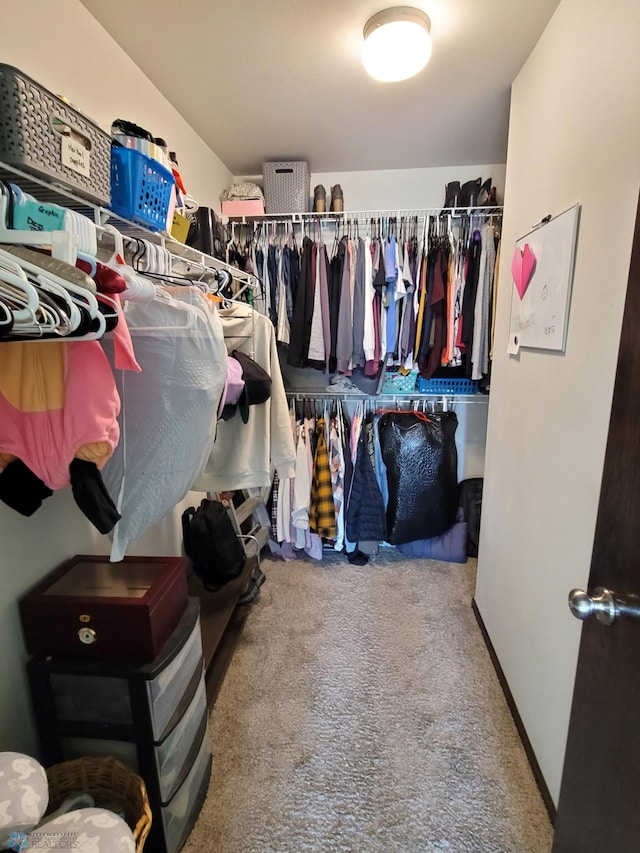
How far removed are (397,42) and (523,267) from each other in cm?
90

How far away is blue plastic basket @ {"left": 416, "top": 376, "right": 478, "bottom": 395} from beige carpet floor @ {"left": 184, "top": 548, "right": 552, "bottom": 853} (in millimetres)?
1261

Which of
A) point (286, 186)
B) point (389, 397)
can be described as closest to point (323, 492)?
point (389, 397)

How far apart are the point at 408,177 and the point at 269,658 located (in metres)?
2.96

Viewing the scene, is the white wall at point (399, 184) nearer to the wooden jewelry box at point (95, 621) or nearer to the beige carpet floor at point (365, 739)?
the beige carpet floor at point (365, 739)

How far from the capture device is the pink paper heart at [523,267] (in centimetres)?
152

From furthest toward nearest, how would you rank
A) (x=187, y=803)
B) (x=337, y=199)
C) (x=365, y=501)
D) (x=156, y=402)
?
1. (x=365, y=501)
2. (x=337, y=199)
3. (x=187, y=803)
4. (x=156, y=402)

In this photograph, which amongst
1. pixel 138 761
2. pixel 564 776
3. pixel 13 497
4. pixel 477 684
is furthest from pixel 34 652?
pixel 477 684

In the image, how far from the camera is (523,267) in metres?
1.58

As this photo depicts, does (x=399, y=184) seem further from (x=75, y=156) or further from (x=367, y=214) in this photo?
(x=75, y=156)

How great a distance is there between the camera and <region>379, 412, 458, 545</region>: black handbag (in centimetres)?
262

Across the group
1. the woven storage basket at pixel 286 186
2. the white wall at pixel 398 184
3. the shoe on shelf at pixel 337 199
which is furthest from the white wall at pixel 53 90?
the white wall at pixel 398 184

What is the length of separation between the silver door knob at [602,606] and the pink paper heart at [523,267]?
118 cm

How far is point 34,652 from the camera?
114 cm

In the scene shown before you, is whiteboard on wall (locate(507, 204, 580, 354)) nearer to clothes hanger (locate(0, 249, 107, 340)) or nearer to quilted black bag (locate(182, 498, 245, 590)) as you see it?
clothes hanger (locate(0, 249, 107, 340))
